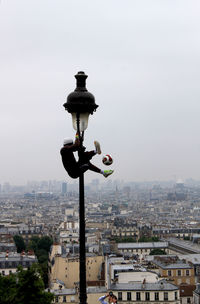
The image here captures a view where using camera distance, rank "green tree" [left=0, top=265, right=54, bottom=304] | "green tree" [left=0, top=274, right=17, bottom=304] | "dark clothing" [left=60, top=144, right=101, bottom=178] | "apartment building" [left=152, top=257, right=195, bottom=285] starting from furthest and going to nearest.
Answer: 1. "apartment building" [left=152, top=257, right=195, bottom=285]
2. "green tree" [left=0, top=265, right=54, bottom=304]
3. "green tree" [left=0, top=274, right=17, bottom=304]
4. "dark clothing" [left=60, top=144, right=101, bottom=178]

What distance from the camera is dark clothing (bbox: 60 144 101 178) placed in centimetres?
600

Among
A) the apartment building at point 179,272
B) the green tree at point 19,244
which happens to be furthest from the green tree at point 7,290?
the green tree at point 19,244

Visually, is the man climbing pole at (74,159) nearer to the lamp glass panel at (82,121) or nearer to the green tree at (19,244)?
the lamp glass panel at (82,121)

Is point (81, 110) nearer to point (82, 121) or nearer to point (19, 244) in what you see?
point (82, 121)

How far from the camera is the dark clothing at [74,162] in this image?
6000 millimetres

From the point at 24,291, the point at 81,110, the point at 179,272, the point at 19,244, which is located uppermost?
the point at 81,110

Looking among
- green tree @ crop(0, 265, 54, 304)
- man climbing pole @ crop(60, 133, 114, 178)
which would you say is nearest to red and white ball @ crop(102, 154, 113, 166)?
man climbing pole @ crop(60, 133, 114, 178)

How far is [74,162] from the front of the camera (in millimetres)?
6090

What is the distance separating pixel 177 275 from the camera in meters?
39.8

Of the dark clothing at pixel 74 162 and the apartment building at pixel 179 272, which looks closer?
the dark clothing at pixel 74 162

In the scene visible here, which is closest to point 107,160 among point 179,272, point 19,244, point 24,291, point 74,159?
point 74,159

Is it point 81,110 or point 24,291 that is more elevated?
point 81,110

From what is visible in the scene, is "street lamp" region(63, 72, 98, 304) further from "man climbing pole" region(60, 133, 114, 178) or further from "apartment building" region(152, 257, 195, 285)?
"apartment building" region(152, 257, 195, 285)

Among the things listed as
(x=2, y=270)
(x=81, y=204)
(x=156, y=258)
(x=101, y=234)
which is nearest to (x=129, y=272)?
(x=156, y=258)
